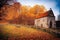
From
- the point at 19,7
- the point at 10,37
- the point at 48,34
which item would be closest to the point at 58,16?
the point at 48,34

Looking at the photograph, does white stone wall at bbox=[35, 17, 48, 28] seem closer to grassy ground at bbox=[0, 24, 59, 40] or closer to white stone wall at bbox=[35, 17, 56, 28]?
white stone wall at bbox=[35, 17, 56, 28]

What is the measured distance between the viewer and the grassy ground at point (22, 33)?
2.97 metres

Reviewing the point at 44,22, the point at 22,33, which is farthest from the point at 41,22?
the point at 22,33

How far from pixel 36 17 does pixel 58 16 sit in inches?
18.3

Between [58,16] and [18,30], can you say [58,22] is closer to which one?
[58,16]

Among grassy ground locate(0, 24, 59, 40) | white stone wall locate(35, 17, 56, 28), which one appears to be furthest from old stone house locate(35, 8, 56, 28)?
grassy ground locate(0, 24, 59, 40)

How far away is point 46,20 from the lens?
3098 mm

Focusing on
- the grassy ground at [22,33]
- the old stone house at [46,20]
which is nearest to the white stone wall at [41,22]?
the old stone house at [46,20]

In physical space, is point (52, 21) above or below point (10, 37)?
above

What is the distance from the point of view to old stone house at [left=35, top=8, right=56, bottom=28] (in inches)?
121

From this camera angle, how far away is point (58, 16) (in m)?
3.10

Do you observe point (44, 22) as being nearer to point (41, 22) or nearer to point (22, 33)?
point (41, 22)

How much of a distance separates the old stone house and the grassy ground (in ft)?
0.38

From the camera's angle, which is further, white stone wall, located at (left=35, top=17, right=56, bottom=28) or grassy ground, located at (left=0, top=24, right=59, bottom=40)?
white stone wall, located at (left=35, top=17, right=56, bottom=28)
